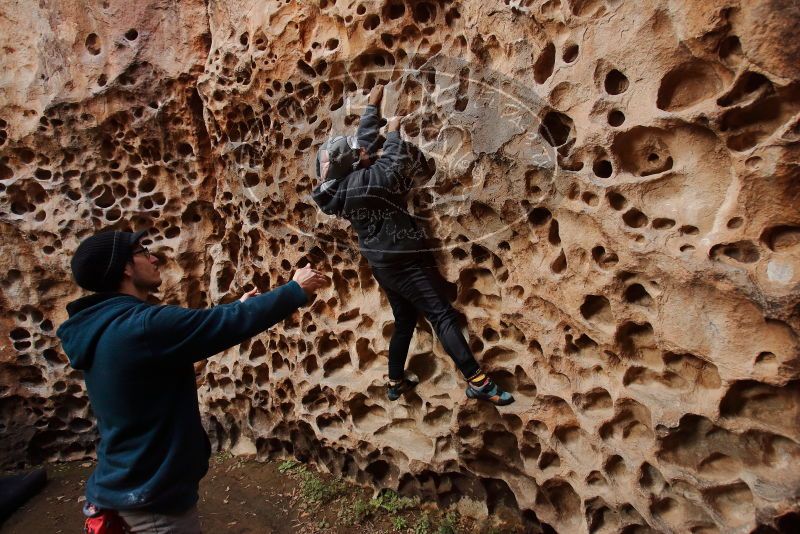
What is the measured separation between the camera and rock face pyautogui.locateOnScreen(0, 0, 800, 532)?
2.04 meters

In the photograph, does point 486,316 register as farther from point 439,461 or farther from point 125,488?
point 125,488

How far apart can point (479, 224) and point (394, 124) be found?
74 centimetres

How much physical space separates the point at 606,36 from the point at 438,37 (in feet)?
3.26

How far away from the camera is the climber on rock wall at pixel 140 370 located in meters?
1.81

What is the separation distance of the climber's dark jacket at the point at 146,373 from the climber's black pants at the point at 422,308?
0.98 meters

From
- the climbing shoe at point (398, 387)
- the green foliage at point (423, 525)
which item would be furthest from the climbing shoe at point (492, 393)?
the green foliage at point (423, 525)

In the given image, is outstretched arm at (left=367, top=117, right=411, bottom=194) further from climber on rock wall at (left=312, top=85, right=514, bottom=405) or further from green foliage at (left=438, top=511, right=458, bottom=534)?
green foliage at (left=438, top=511, right=458, bottom=534)

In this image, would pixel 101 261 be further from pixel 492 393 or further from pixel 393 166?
pixel 492 393

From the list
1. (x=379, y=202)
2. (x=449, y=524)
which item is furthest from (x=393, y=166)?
(x=449, y=524)

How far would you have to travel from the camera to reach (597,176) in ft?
7.75

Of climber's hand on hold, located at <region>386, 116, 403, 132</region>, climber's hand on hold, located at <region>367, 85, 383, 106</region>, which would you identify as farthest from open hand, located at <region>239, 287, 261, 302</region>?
climber's hand on hold, located at <region>367, 85, 383, 106</region>

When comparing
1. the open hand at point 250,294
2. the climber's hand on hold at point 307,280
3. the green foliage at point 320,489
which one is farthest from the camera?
the green foliage at point 320,489

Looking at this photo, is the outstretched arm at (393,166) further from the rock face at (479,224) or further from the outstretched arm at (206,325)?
the outstretched arm at (206,325)

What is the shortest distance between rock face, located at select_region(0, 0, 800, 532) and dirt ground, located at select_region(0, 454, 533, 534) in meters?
0.15
